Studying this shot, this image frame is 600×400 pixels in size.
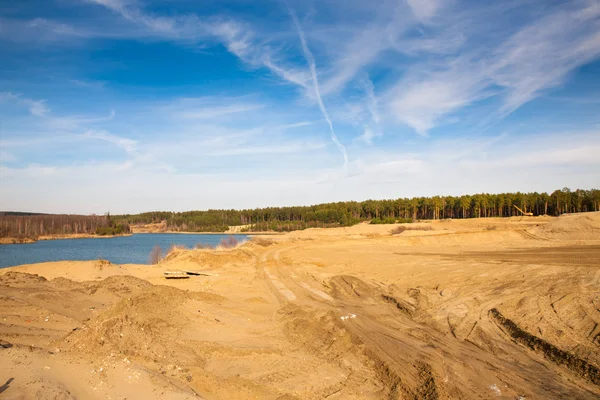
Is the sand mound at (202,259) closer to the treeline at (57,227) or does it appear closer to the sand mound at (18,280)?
the sand mound at (18,280)

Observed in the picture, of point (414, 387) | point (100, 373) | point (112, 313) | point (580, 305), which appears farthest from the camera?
point (580, 305)

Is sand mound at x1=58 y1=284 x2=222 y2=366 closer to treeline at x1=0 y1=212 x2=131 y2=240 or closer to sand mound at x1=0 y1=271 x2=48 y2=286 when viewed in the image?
sand mound at x1=0 y1=271 x2=48 y2=286

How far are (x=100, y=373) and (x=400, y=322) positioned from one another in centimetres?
873

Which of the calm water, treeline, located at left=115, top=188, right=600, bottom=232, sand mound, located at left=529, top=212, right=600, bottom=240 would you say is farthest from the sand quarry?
treeline, located at left=115, top=188, right=600, bottom=232

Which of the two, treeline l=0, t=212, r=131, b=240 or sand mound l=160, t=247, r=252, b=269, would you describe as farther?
treeline l=0, t=212, r=131, b=240

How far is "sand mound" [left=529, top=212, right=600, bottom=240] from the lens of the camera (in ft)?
127

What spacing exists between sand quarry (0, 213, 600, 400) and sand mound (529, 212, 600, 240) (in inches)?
983

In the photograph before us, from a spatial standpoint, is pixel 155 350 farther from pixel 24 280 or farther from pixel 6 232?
pixel 6 232

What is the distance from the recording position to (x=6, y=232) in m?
102

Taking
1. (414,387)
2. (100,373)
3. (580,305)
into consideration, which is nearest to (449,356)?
(414,387)

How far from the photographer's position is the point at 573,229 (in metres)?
40.7

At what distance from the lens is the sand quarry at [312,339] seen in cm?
700

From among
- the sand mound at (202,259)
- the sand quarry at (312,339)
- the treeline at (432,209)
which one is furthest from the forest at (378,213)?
the sand quarry at (312,339)

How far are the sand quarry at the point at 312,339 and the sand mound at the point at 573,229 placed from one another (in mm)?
24968
